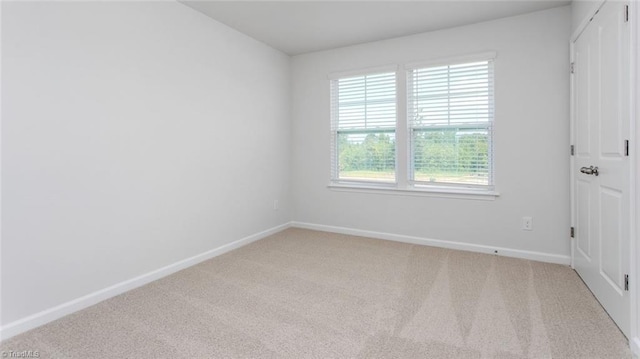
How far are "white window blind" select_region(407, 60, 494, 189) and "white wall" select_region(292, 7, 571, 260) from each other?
0.39 ft

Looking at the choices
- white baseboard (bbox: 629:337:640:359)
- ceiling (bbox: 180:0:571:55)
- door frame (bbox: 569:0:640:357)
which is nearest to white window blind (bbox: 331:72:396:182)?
ceiling (bbox: 180:0:571:55)

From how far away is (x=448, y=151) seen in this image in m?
3.60

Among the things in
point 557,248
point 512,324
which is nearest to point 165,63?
point 512,324

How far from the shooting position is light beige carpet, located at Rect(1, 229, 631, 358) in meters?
1.77

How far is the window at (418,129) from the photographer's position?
11.3 feet

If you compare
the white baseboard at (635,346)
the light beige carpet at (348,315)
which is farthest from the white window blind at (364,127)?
the white baseboard at (635,346)

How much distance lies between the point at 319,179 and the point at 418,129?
145cm

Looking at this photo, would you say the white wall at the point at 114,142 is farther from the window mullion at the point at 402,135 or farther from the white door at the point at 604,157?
the white door at the point at 604,157

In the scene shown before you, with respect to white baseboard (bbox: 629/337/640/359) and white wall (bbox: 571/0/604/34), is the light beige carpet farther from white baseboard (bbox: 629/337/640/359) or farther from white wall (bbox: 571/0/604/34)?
white wall (bbox: 571/0/604/34)

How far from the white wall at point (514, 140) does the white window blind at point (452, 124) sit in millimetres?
118

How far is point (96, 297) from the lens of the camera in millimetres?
2355

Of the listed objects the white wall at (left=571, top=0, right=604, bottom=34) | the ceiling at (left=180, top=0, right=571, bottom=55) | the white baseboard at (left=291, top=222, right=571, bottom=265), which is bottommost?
the white baseboard at (left=291, top=222, right=571, bottom=265)

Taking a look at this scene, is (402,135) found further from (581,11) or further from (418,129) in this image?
(581,11)

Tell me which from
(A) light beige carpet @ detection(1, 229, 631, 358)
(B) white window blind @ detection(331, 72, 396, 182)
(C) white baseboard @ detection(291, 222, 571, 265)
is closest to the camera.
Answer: (A) light beige carpet @ detection(1, 229, 631, 358)
